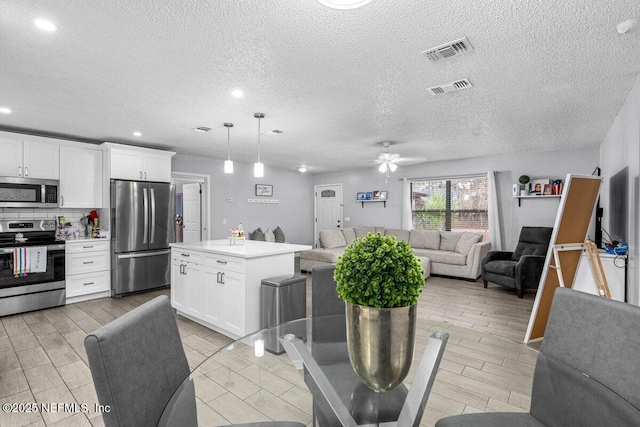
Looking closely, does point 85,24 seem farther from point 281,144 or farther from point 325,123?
point 281,144

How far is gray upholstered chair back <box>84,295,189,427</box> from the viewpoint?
0.85 metres

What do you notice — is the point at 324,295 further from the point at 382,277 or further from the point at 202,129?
the point at 202,129

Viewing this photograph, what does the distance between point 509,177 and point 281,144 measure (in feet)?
14.7

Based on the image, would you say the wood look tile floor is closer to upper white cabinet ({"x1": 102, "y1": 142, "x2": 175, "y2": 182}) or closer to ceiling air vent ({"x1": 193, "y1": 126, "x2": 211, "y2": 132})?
upper white cabinet ({"x1": 102, "y1": 142, "x2": 175, "y2": 182})

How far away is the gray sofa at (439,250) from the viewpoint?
6020mm

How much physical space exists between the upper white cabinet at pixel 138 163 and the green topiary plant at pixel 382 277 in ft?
16.7

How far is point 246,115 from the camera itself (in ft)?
12.3

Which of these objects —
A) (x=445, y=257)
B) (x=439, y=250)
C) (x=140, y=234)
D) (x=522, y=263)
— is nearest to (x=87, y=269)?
(x=140, y=234)

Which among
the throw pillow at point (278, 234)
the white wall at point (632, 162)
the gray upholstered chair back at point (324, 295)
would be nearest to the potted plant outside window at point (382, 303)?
the gray upholstered chair back at point (324, 295)

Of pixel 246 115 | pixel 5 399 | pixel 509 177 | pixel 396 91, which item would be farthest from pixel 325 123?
pixel 509 177

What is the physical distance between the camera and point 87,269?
4.72 metres

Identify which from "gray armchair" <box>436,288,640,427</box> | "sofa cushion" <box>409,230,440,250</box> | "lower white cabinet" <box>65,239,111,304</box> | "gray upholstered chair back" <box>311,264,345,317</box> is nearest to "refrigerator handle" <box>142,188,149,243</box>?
"lower white cabinet" <box>65,239,111,304</box>

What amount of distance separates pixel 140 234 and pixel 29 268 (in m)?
1.36

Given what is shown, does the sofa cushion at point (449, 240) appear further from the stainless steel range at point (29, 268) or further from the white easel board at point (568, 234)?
the stainless steel range at point (29, 268)
